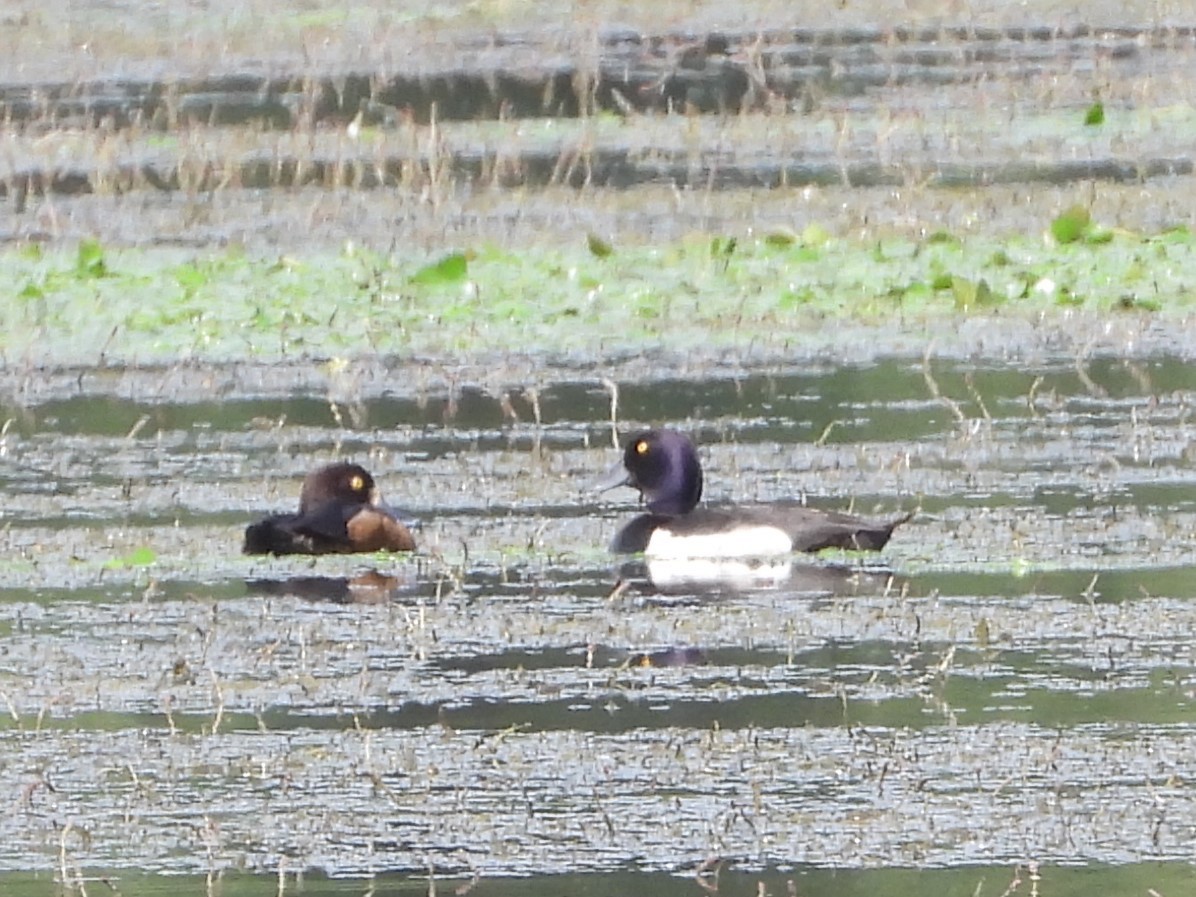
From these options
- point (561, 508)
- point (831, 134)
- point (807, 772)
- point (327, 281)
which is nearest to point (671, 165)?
point (831, 134)

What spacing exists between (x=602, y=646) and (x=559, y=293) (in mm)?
5758

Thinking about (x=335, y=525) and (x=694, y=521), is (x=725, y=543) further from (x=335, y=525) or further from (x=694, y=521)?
(x=335, y=525)

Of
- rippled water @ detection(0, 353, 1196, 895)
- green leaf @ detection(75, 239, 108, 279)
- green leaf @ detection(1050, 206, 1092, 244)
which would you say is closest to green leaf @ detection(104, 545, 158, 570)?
rippled water @ detection(0, 353, 1196, 895)

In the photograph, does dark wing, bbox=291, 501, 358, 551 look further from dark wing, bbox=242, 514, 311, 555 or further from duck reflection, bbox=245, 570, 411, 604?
duck reflection, bbox=245, 570, 411, 604

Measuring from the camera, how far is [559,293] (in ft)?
45.8

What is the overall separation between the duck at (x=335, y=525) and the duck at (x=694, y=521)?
0.59 meters

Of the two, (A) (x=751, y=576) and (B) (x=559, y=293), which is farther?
(B) (x=559, y=293)

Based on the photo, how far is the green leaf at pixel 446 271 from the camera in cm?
1409

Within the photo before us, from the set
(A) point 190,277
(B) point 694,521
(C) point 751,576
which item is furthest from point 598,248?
(C) point 751,576

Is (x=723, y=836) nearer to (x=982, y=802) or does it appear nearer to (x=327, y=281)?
A: (x=982, y=802)

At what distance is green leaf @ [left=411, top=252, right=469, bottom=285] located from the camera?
14086mm

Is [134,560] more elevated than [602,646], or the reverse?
[134,560]

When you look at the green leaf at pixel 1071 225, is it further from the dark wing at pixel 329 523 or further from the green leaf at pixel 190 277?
the dark wing at pixel 329 523

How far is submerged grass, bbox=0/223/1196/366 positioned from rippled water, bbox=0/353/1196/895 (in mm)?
919
